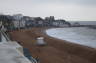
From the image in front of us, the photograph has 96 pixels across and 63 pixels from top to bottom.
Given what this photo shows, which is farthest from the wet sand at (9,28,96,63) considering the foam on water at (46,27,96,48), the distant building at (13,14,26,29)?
the distant building at (13,14,26,29)

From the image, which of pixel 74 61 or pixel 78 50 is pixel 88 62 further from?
pixel 78 50

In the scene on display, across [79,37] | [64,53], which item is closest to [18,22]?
[79,37]

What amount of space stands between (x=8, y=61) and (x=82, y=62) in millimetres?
10048

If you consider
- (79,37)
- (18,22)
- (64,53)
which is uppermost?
(64,53)

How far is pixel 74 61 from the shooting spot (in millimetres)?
→ 13727

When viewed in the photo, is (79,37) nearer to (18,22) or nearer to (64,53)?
(64,53)

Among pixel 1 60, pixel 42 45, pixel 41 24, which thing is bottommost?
pixel 41 24

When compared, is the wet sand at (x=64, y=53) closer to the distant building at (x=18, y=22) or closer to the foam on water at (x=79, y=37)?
the foam on water at (x=79, y=37)

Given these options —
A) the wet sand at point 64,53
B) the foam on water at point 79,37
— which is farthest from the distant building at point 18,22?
the wet sand at point 64,53

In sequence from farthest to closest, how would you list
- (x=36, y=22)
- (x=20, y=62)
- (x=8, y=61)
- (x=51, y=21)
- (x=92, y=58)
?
(x=51, y=21)
(x=36, y=22)
(x=92, y=58)
(x=8, y=61)
(x=20, y=62)

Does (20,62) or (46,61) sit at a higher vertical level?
(20,62)

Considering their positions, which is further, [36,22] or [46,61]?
[36,22]

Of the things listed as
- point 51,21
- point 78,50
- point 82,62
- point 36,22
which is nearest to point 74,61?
point 82,62

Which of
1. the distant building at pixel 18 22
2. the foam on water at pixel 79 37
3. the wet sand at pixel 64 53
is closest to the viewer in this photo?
the wet sand at pixel 64 53
